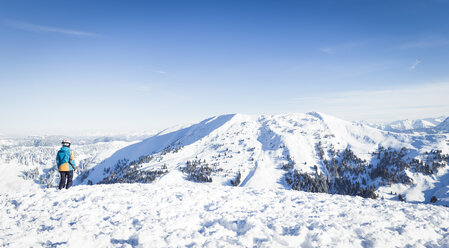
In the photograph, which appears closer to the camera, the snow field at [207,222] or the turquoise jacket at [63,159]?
the snow field at [207,222]

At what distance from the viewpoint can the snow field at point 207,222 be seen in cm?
893

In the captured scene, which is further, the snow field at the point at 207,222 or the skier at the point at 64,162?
the skier at the point at 64,162

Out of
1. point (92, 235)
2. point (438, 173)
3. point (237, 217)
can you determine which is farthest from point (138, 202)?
point (438, 173)

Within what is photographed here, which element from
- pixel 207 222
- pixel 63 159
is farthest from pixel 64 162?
pixel 207 222

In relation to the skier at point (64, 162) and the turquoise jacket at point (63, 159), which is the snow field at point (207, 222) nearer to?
the skier at point (64, 162)

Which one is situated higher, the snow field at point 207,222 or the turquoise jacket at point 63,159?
the turquoise jacket at point 63,159

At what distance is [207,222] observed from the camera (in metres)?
11.1

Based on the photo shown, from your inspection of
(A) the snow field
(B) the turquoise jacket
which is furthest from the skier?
(A) the snow field

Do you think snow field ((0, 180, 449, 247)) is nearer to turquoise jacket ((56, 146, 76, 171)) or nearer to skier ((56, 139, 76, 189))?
skier ((56, 139, 76, 189))

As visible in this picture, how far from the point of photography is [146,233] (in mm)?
9328

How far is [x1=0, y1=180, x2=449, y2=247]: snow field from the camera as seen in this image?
29.3 ft

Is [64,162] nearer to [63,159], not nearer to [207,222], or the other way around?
[63,159]

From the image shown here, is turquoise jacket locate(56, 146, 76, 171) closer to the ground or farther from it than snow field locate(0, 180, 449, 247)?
farther from it

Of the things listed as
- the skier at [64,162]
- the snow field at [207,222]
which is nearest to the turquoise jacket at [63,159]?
the skier at [64,162]
